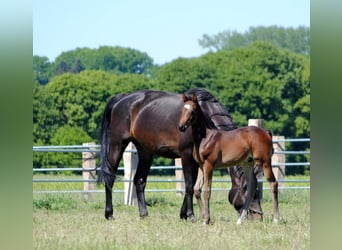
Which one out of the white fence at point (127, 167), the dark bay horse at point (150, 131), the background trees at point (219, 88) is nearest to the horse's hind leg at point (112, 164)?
the dark bay horse at point (150, 131)

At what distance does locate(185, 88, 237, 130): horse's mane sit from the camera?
9203 mm

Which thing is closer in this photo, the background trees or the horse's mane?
the horse's mane

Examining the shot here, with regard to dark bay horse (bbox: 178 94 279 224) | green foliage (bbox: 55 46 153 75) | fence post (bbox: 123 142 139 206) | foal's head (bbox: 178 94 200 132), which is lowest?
fence post (bbox: 123 142 139 206)

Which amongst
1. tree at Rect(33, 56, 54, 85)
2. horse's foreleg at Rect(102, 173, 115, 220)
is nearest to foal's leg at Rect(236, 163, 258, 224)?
horse's foreleg at Rect(102, 173, 115, 220)

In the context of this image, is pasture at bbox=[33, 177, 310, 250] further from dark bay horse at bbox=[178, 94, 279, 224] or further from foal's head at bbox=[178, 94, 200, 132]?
foal's head at bbox=[178, 94, 200, 132]

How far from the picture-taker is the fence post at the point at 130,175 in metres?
13.1

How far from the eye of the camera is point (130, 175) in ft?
44.2

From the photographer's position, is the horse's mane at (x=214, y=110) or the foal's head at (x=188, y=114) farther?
the horse's mane at (x=214, y=110)

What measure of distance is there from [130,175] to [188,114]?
5515mm

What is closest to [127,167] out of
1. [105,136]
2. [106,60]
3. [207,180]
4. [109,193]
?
[105,136]

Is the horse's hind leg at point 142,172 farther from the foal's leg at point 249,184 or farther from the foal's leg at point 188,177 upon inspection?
the foal's leg at point 249,184
